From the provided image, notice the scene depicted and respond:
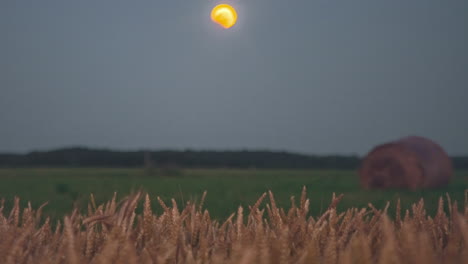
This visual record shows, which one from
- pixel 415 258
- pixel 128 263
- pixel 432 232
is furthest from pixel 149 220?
pixel 432 232

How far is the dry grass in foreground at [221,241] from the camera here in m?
1.29

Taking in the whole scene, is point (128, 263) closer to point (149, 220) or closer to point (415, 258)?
point (149, 220)

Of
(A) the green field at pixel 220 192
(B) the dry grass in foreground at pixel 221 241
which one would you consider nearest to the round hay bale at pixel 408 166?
(A) the green field at pixel 220 192

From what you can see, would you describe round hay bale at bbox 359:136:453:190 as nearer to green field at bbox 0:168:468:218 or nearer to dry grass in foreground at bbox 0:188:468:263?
green field at bbox 0:168:468:218

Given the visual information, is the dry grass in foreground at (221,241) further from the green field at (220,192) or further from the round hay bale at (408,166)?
the round hay bale at (408,166)

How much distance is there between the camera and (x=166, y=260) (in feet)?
4.63

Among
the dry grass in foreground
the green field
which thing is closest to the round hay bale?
the green field

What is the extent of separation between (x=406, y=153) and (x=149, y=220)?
43.1ft

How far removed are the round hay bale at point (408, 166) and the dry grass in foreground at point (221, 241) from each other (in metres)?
11.8

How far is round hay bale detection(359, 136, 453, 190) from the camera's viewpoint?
13.3 meters

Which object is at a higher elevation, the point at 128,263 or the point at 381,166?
the point at 381,166

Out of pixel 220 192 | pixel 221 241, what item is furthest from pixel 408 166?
pixel 221 241

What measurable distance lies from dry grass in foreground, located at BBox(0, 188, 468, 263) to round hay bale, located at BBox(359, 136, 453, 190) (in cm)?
1181

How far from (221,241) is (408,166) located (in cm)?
1269
